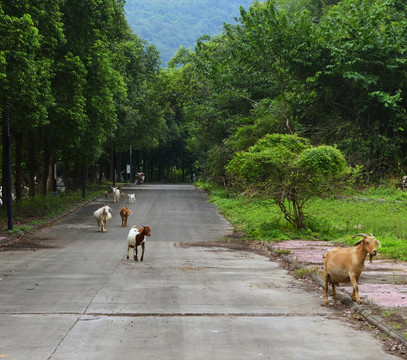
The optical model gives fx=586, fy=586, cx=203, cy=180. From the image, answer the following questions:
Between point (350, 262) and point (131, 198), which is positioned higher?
point (350, 262)

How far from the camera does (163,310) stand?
→ 27.8 feet

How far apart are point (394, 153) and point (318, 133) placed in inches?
182

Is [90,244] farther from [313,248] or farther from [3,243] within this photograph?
[313,248]

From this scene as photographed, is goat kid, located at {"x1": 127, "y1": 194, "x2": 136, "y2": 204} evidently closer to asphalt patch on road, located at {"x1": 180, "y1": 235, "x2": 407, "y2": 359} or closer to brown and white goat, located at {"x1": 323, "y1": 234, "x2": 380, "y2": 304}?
asphalt patch on road, located at {"x1": 180, "y1": 235, "x2": 407, "y2": 359}

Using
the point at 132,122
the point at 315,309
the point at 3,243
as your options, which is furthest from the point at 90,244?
the point at 132,122

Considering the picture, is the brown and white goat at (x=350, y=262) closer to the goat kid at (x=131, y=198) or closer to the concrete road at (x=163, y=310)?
the concrete road at (x=163, y=310)

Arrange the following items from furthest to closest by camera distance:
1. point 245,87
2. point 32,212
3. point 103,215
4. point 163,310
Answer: point 245,87, point 32,212, point 103,215, point 163,310

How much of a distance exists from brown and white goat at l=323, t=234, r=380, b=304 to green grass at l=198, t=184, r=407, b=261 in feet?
16.7

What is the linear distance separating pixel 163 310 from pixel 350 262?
283 cm

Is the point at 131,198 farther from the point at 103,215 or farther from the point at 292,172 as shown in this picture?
the point at 292,172

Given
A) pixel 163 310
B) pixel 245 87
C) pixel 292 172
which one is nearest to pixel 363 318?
pixel 163 310

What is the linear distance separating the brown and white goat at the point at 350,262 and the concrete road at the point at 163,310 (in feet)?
1.67

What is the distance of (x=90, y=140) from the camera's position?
3056cm

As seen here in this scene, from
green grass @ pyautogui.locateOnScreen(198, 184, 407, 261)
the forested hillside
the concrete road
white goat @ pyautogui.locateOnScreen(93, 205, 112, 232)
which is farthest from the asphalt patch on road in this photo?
white goat @ pyautogui.locateOnScreen(93, 205, 112, 232)
